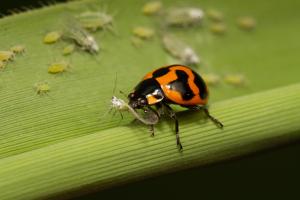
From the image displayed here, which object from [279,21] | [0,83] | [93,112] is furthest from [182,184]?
[279,21]

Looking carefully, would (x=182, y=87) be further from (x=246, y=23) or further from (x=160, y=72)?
(x=246, y=23)

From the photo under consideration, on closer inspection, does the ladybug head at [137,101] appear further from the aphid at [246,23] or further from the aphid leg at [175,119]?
the aphid at [246,23]

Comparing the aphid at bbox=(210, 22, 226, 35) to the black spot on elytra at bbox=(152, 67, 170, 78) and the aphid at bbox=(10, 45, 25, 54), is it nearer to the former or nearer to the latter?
the black spot on elytra at bbox=(152, 67, 170, 78)

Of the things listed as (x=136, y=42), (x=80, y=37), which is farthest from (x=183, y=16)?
(x=80, y=37)

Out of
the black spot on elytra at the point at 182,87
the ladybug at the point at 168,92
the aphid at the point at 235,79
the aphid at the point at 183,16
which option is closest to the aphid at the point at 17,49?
the ladybug at the point at 168,92

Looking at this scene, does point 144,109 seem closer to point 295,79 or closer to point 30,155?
point 30,155

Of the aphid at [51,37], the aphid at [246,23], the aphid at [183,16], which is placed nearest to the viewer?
the aphid at [51,37]
